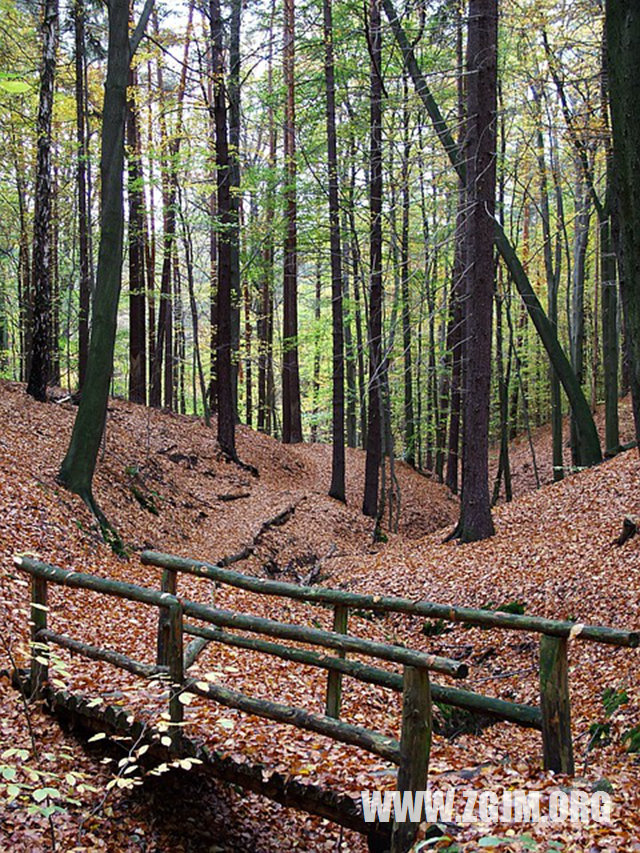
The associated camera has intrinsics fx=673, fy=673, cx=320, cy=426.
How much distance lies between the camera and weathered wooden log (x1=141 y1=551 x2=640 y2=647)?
14.9ft

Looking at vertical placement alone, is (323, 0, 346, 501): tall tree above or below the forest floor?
above

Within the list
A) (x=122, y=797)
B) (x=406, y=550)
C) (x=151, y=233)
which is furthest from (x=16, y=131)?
(x=122, y=797)

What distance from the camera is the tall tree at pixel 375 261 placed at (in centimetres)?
1510

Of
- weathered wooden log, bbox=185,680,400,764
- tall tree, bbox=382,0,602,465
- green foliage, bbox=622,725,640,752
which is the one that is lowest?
green foliage, bbox=622,725,640,752

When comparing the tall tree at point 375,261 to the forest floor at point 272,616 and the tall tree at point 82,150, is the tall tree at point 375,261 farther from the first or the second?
the tall tree at point 82,150

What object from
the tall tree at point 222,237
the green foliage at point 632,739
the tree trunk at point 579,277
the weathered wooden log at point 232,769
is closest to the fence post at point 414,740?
the weathered wooden log at point 232,769

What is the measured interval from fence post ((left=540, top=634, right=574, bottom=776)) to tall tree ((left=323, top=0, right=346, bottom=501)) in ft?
46.4

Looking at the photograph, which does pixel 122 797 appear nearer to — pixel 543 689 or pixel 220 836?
pixel 220 836

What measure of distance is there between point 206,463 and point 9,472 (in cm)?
822

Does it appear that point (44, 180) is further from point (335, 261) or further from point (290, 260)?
point (290, 260)

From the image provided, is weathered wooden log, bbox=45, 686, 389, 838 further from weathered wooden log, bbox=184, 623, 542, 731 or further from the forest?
weathered wooden log, bbox=184, 623, 542, 731

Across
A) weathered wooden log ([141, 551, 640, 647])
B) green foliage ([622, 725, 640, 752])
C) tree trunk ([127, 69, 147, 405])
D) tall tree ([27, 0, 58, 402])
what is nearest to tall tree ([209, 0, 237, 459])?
tree trunk ([127, 69, 147, 405])

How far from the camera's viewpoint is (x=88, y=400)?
11438 millimetres

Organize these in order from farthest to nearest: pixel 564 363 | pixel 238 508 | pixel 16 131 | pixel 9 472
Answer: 1. pixel 16 131
2. pixel 238 508
3. pixel 564 363
4. pixel 9 472
